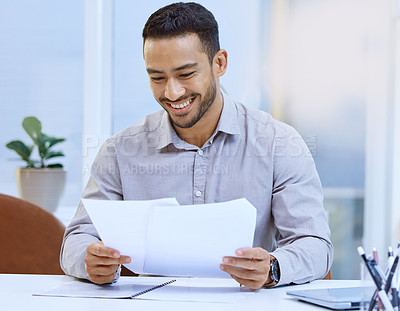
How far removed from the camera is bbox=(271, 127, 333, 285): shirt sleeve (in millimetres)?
1329

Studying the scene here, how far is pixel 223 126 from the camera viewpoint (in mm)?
1669

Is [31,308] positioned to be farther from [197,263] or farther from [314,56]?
[314,56]

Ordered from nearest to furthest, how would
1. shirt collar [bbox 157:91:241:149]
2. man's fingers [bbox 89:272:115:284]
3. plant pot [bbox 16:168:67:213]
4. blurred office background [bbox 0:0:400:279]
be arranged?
man's fingers [bbox 89:272:115:284], shirt collar [bbox 157:91:241:149], plant pot [bbox 16:168:67:213], blurred office background [bbox 0:0:400:279]

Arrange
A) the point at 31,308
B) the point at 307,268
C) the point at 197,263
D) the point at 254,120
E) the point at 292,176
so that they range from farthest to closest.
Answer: the point at 254,120
the point at 292,176
the point at 307,268
the point at 197,263
the point at 31,308

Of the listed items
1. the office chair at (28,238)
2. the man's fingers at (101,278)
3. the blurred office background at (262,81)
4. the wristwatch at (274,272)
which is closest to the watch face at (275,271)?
the wristwatch at (274,272)

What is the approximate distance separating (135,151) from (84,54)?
1503mm

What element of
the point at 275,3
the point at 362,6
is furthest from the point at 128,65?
the point at 362,6

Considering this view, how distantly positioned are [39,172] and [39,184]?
6 cm

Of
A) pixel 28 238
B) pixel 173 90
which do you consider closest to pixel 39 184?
pixel 28 238

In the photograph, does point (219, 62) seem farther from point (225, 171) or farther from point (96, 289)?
point (96, 289)

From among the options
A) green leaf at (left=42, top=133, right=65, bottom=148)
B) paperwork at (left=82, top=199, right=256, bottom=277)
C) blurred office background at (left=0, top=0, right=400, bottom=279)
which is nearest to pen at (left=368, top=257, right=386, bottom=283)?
paperwork at (left=82, top=199, right=256, bottom=277)

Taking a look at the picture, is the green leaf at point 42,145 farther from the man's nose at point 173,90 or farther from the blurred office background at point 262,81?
the man's nose at point 173,90

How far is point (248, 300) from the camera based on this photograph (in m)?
1.12

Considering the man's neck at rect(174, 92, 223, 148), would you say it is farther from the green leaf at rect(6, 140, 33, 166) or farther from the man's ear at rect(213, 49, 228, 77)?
the green leaf at rect(6, 140, 33, 166)
